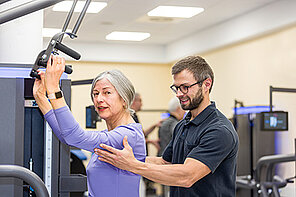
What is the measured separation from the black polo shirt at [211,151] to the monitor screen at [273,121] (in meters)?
3.25

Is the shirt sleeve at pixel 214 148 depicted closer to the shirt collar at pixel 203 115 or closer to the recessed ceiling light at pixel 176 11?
the shirt collar at pixel 203 115

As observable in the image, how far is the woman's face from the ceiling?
14.8 ft

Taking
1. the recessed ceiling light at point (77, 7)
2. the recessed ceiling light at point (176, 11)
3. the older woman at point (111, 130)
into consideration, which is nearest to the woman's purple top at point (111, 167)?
the older woman at point (111, 130)

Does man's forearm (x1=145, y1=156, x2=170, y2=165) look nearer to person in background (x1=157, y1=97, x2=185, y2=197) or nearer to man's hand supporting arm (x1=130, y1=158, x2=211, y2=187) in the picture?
man's hand supporting arm (x1=130, y1=158, x2=211, y2=187)

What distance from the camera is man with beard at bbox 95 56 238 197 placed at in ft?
6.81

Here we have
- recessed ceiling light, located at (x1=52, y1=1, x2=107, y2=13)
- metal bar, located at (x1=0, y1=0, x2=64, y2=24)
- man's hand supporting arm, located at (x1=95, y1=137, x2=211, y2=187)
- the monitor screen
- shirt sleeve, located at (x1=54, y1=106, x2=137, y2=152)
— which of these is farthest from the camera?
recessed ceiling light, located at (x1=52, y1=1, x2=107, y2=13)

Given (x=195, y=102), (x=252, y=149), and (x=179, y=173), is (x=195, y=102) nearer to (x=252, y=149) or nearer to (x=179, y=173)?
(x=179, y=173)

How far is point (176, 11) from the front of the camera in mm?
7355

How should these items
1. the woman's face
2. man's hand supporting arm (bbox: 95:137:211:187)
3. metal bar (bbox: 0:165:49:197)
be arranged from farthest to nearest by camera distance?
the woman's face → man's hand supporting arm (bbox: 95:137:211:187) → metal bar (bbox: 0:165:49:197)

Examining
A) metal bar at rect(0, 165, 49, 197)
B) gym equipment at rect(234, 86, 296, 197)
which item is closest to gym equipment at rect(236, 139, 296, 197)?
gym equipment at rect(234, 86, 296, 197)

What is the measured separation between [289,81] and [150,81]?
4.54m

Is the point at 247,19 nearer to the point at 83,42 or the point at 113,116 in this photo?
the point at 83,42

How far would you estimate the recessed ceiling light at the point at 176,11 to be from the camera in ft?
23.5

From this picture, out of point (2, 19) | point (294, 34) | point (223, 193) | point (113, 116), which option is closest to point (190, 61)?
point (113, 116)
